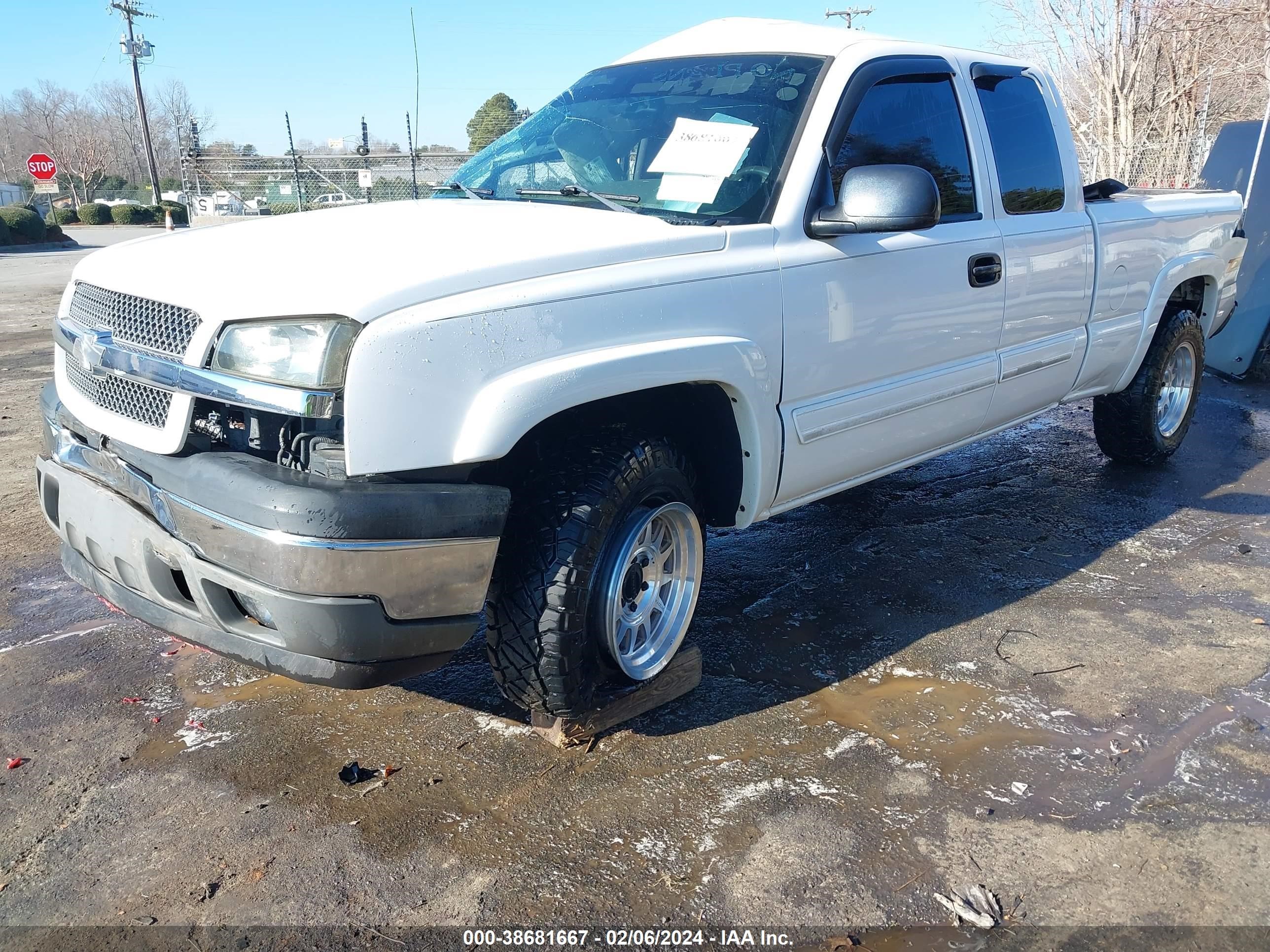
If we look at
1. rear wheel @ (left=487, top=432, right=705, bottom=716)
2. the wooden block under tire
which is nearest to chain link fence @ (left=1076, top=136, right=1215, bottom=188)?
the wooden block under tire

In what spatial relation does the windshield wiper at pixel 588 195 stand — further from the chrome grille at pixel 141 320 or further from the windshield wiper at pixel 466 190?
the chrome grille at pixel 141 320

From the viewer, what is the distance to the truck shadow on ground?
133 inches

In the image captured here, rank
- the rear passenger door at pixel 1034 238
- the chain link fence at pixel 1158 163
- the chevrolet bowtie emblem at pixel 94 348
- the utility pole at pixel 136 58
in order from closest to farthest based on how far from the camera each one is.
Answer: the chevrolet bowtie emblem at pixel 94 348
the rear passenger door at pixel 1034 238
the chain link fence at pixel 1158 163
the utility pole at pixel 136 58

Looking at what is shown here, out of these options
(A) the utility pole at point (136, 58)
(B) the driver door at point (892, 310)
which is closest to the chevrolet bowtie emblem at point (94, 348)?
(B) the driver door at point (892, 310)

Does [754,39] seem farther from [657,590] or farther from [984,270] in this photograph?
[657,590]

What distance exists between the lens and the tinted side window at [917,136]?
3.37 meters

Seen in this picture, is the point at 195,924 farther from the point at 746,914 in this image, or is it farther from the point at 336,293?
the point at 336,293

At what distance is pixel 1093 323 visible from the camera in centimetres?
454

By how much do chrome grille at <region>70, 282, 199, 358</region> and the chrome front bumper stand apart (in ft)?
1.06

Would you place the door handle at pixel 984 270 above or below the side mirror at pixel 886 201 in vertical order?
below

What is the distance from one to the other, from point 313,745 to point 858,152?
258 centimetres

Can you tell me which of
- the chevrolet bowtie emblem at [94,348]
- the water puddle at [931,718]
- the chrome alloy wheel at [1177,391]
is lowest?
the water puddle at [931,718]

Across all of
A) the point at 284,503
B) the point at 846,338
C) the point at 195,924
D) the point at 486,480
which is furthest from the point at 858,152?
the point at 195,924

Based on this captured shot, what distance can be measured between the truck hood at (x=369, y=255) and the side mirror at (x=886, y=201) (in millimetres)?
447
